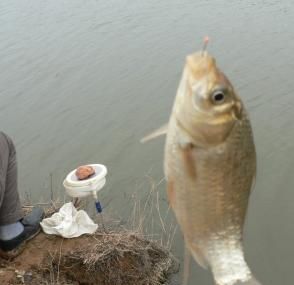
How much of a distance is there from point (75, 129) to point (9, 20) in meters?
7.35

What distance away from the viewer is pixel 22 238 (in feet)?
19.0

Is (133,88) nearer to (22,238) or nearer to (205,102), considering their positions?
(22,238)

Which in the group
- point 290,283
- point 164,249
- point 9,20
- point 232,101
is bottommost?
point 290,283

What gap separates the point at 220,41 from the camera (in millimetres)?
12133

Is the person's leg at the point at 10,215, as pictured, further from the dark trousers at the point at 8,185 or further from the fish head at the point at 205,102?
the fish head at the point at 205,102

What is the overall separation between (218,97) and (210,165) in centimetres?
28

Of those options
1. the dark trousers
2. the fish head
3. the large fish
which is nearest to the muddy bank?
the dark trousers

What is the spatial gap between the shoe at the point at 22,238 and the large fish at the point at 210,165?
12.5ft

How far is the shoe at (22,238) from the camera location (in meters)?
5.70

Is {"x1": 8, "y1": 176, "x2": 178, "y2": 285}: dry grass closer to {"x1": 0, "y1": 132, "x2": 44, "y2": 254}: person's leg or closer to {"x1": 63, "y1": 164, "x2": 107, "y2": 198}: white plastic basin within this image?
{"x1": 0, "y1": 132, "x2": 44, "y2": 254}: person's leg

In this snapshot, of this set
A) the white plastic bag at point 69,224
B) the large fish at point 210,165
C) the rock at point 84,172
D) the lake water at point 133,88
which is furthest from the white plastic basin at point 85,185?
the large fish at point 210,165

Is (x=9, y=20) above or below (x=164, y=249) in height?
above

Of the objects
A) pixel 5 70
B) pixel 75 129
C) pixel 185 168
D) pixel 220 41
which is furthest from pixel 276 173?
pixel 5 70

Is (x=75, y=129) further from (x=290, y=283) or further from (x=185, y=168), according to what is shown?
(x=185, y=168)
